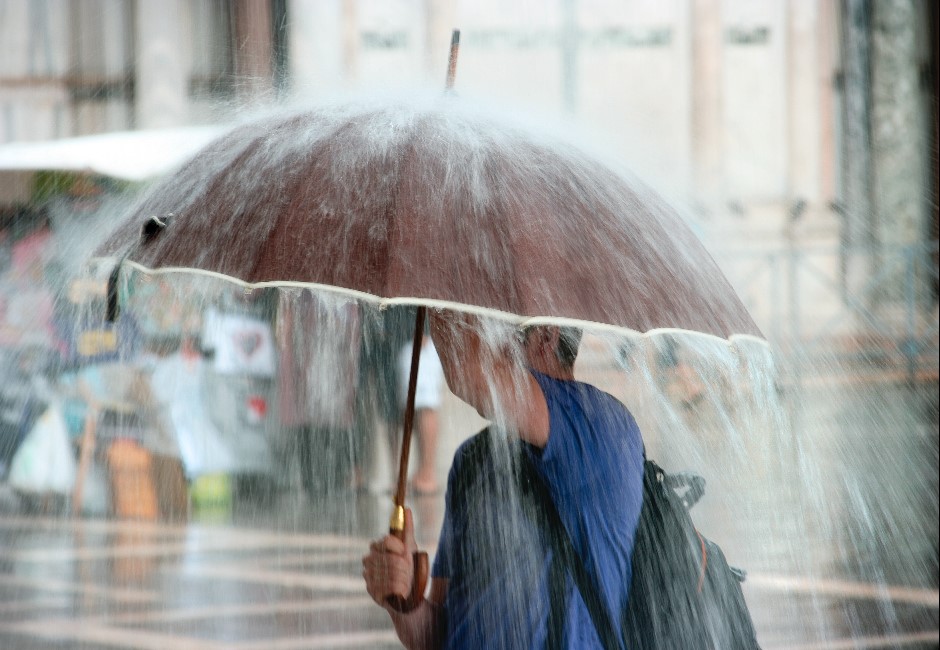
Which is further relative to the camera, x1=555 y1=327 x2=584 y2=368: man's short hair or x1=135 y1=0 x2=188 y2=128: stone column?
x1=135 y1=0 x2=188 y2=128: stone column

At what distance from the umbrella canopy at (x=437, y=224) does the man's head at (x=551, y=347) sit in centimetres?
20

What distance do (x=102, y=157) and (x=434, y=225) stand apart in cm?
571

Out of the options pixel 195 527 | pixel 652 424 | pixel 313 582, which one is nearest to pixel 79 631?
pixel 313 582

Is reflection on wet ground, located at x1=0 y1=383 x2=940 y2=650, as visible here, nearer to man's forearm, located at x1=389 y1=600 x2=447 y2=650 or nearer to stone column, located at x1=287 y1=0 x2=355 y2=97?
man's forearm, located at x1=389 y1=600 x2=447 y2=650

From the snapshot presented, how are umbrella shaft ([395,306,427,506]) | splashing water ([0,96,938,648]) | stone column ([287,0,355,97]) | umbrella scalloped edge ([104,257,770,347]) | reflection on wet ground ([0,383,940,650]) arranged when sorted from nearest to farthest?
umbrella scalloped edge ([104,257,770,347]), splashing water ([0,96,938,648]), umbrella shaft ([395,306,427,506]), reflection on wet ground ([0,383,940,650]), stone column ([287,0,355,97])

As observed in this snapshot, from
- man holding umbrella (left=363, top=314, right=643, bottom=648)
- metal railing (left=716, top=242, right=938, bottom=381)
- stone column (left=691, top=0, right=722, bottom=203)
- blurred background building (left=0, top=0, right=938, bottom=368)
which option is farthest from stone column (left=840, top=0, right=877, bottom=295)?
man holding umbrella (left=363, top=314, right=643, bottom=648)

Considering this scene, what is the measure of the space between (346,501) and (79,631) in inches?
115

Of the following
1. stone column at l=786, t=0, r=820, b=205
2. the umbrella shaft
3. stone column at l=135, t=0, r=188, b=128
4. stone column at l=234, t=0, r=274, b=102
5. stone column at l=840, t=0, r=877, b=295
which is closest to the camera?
the umbrella shaft

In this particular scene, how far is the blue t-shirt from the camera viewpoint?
1.69 m

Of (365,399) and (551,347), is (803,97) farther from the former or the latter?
(551,347)

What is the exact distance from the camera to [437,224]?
160 centimetres

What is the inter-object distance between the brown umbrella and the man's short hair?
190 mm

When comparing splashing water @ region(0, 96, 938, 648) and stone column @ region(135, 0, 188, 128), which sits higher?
stone column @ region(135, 0, 188, 128)

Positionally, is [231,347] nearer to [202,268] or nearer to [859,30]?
[202,268]
